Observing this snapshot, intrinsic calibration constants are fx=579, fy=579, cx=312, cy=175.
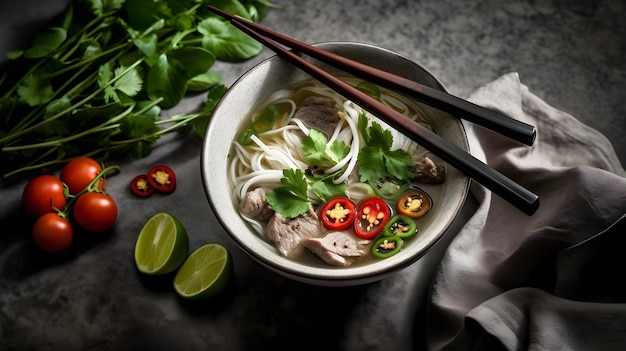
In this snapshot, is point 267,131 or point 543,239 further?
point 267,131

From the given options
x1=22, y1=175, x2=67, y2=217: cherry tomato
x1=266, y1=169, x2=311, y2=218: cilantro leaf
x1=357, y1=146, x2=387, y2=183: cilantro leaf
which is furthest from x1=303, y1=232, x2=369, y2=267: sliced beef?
x1=22, y1=175, x2=67, y2=217: cherry tomato

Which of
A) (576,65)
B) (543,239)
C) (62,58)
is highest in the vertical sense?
(576,65)

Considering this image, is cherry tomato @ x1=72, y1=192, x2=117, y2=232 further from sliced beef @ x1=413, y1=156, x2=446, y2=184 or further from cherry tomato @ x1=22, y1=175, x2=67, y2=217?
sliced beef @ x1=413, y1=156, x2=446, y2=184

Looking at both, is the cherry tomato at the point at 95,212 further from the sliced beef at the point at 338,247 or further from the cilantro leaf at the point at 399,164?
the cilantro leaf at the point at 399,164

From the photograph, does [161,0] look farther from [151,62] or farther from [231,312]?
[231,312]

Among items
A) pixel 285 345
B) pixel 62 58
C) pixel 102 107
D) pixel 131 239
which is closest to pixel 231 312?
pixel 285 345

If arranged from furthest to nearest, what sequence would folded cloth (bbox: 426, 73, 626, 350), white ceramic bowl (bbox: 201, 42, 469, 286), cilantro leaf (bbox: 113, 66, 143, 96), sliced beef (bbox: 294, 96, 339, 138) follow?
cilantro leaf (bbox: 113, 66, 143, 96), sliced beef (bbox: 294, 96, 339, 138), folded cloth (bbox: 426, 73, 626, 350), white ceramic bowl (bbox: 201, 42, 469, 286)
